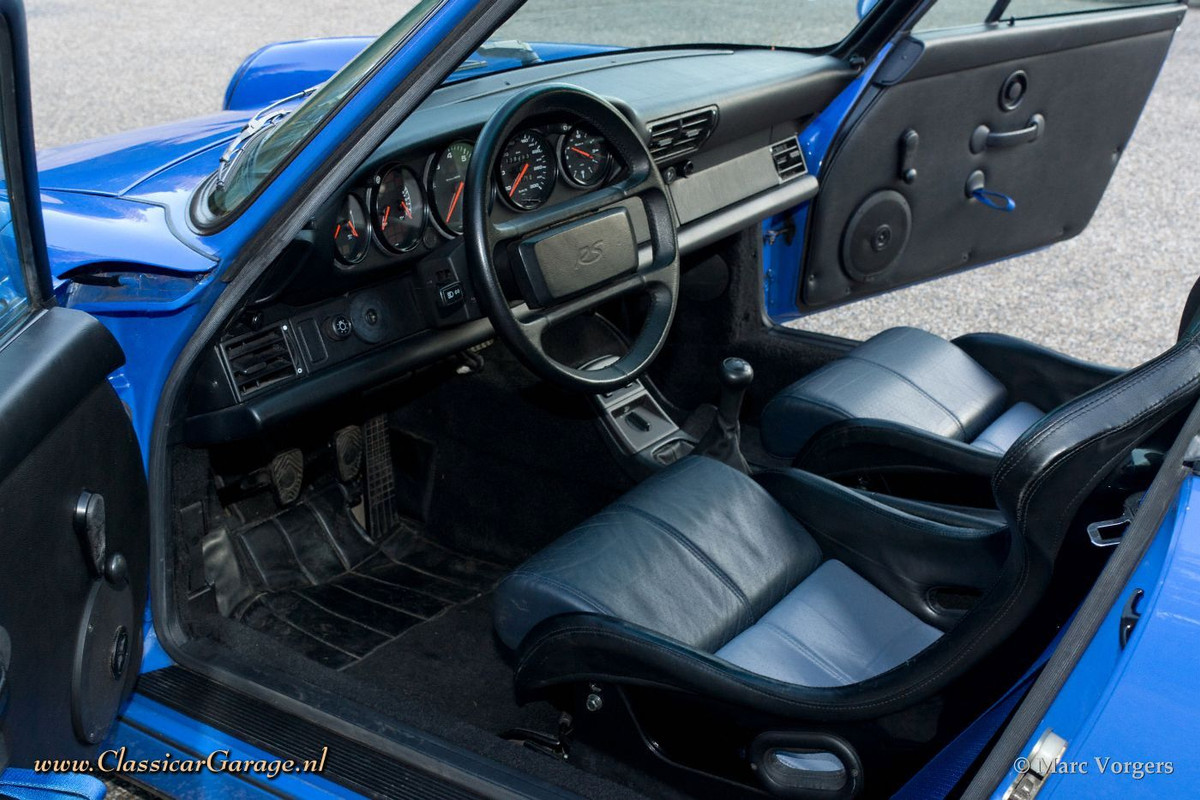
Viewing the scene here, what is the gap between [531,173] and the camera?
7.12ft

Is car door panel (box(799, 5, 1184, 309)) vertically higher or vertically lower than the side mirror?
lower

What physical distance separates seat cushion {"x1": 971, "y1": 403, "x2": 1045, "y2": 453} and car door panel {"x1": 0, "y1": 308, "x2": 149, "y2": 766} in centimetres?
175

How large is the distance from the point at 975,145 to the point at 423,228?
172 centimetres

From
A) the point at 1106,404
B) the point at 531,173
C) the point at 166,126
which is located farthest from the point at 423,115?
the point at 1106,404

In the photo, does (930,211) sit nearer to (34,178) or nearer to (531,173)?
(531,173)

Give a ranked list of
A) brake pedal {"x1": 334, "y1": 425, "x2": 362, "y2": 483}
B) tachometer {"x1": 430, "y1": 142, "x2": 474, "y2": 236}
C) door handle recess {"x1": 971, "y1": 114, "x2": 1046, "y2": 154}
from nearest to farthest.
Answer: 1. tachometer {"x1": 430, "y1": 142, "x2": 474, "y2": 236}
2. brake pedal {"x1": 334, "y1": 425, "x2": 362, "y2": 483}
3. door handle recess {"x1": 971, "y1": 114, "x2": 1046, "y2": 154}

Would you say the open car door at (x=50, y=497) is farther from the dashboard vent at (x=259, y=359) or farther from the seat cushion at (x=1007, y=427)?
the seat cushion at (x=1007, y=427)

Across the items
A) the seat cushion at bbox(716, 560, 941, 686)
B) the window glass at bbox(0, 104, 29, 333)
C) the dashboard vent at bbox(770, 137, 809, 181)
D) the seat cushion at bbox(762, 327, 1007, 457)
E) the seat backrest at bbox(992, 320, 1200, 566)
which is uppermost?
the window glass at bbox(0, 104, 29, 333)

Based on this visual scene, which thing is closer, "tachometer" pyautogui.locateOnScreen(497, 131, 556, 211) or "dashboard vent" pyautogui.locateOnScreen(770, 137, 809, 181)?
"tachometer" pyautogui.locateOnScreen(497, 131, 556, 211)

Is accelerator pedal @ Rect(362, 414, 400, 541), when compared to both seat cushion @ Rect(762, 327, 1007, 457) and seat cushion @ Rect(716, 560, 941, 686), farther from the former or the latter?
seat cushion @ Rect(716, 560, 941, 686)

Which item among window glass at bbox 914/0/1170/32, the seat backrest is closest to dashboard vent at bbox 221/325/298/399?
the seat backrest

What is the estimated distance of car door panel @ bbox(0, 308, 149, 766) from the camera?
1327 millimetres

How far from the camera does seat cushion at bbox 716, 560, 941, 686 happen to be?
175cm

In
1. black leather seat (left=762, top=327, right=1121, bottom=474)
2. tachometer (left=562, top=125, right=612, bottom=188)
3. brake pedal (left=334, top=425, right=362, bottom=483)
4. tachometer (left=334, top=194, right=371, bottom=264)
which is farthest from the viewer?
brake pedal (left=334, top=425, right=362, bottom=483)
